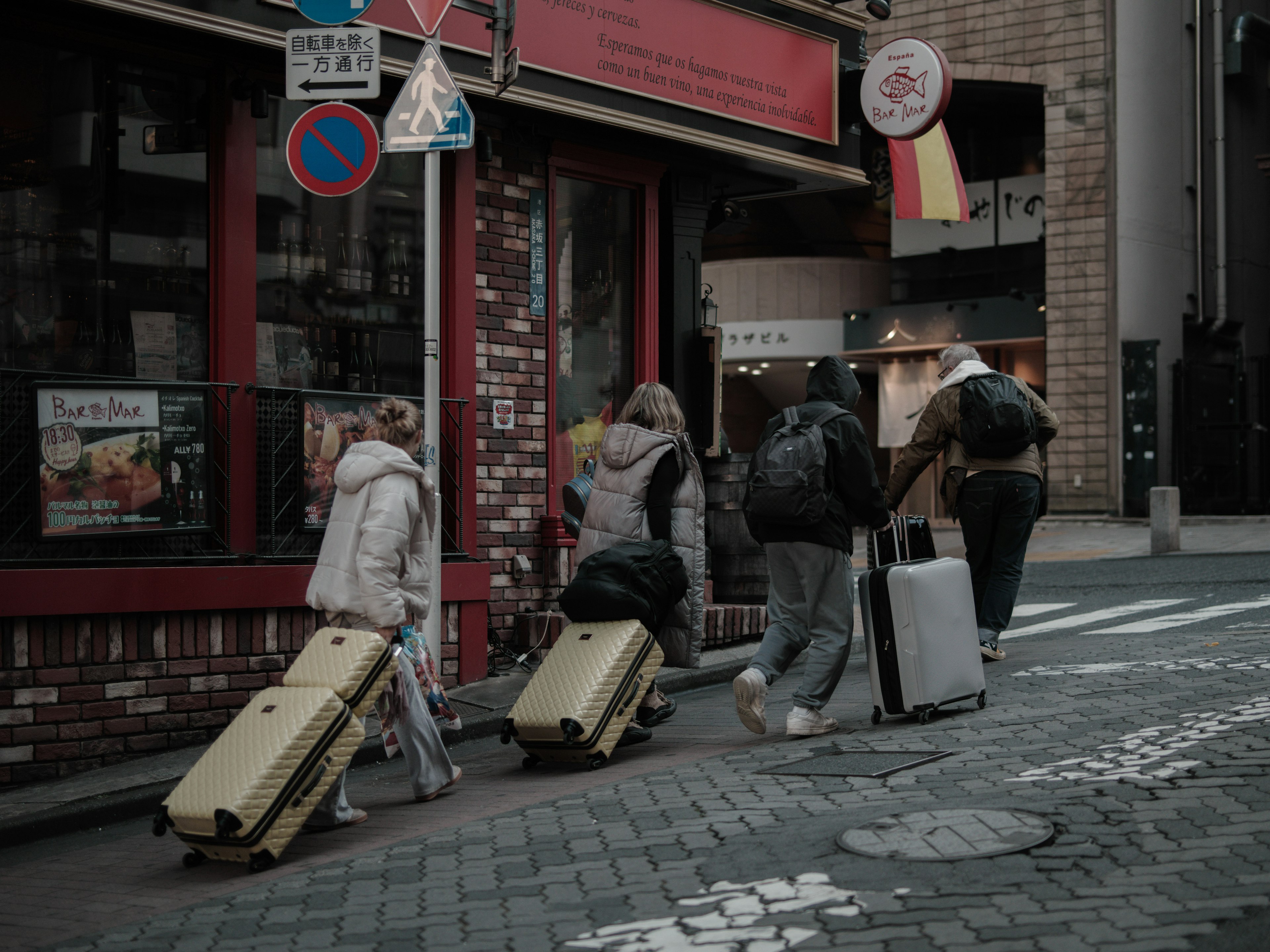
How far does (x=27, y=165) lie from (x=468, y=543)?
11.5ft

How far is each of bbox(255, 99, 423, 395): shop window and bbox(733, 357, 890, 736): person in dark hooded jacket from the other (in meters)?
3.21

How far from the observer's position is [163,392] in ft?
24.7

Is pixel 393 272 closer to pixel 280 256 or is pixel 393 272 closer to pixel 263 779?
pixel 280 256

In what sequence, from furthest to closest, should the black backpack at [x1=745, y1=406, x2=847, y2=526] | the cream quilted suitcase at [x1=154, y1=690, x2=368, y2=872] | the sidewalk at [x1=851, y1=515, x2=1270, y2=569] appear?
1. the sidewalk at [x1=851, y1=515, x2=1270, y2=569]
2. the black backpack at [x1=745, y1=406, x2=847, y2=526]
3. the cream quilted suitcase at [x1=154, y1=690, x2=368, y2=872]

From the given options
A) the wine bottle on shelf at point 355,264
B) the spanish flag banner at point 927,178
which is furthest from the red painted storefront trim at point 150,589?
the spanish flag banner at point 927,178

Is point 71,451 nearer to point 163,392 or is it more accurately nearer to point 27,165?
point 163,392

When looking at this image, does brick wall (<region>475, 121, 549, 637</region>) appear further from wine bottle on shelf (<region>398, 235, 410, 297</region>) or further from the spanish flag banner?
the spanish flag banner

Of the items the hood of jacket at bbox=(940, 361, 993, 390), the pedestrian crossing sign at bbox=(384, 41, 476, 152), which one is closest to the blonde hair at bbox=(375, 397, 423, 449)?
the pedestrian crossing sign at bbox=(384, 41, 476, 152)

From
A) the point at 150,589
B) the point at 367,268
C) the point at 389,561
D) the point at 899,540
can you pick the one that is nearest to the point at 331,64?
the point at 367,268

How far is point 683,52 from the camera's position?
418 inches

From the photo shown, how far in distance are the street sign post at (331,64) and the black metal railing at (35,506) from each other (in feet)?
5.68

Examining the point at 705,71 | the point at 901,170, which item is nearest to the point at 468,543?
the point at 705,71

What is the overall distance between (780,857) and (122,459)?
4.51 metres

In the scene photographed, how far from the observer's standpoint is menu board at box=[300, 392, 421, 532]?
8133mm
